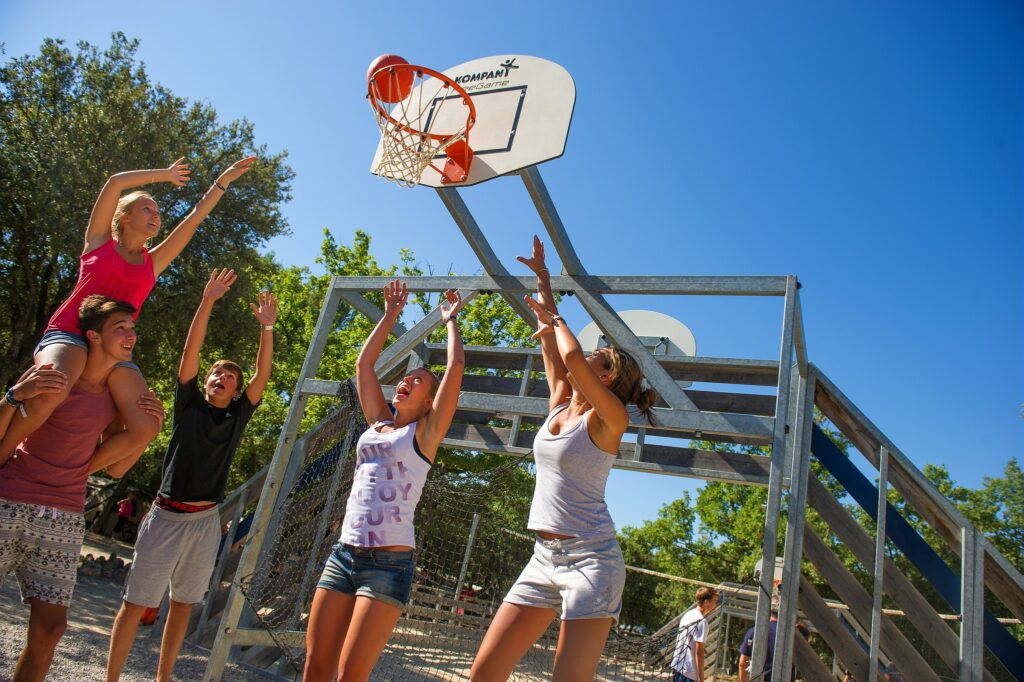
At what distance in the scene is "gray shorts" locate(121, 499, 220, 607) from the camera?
3490mm

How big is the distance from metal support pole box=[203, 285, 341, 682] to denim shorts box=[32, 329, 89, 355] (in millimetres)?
2267

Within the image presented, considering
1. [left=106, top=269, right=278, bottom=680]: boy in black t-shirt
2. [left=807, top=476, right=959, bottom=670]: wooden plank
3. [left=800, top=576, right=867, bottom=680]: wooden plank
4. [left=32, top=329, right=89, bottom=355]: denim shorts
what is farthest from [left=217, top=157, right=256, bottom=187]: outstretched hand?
[left=800, top=576, right=867, bottom=680]: wooden plank

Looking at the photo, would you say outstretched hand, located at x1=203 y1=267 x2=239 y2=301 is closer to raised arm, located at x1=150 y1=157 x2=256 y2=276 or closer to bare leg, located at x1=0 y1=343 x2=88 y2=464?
raised arm, located at x1=150 y1=157 x2=256 y2=276

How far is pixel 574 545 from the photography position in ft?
8.87

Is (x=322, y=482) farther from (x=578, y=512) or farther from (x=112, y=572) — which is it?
(x=112, y=572)

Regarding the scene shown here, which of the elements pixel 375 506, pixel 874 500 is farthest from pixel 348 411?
pixel 874 500

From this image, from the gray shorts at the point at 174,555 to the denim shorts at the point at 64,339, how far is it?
39.4 inches

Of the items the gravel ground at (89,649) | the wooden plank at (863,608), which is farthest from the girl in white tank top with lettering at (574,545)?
the gravel ground at (89,649)

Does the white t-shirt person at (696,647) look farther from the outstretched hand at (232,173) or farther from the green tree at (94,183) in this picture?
the green tree at (94,183)

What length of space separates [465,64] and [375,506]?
4.34 meters

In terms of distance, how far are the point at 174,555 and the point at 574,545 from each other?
2187mm

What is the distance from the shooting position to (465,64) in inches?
238

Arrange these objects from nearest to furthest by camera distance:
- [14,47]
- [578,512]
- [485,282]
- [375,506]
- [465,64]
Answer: [578,512] < [375,506] < [485,282] < [465,64] < [14,47]

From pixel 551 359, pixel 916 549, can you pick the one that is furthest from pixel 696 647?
pixel 551 359
